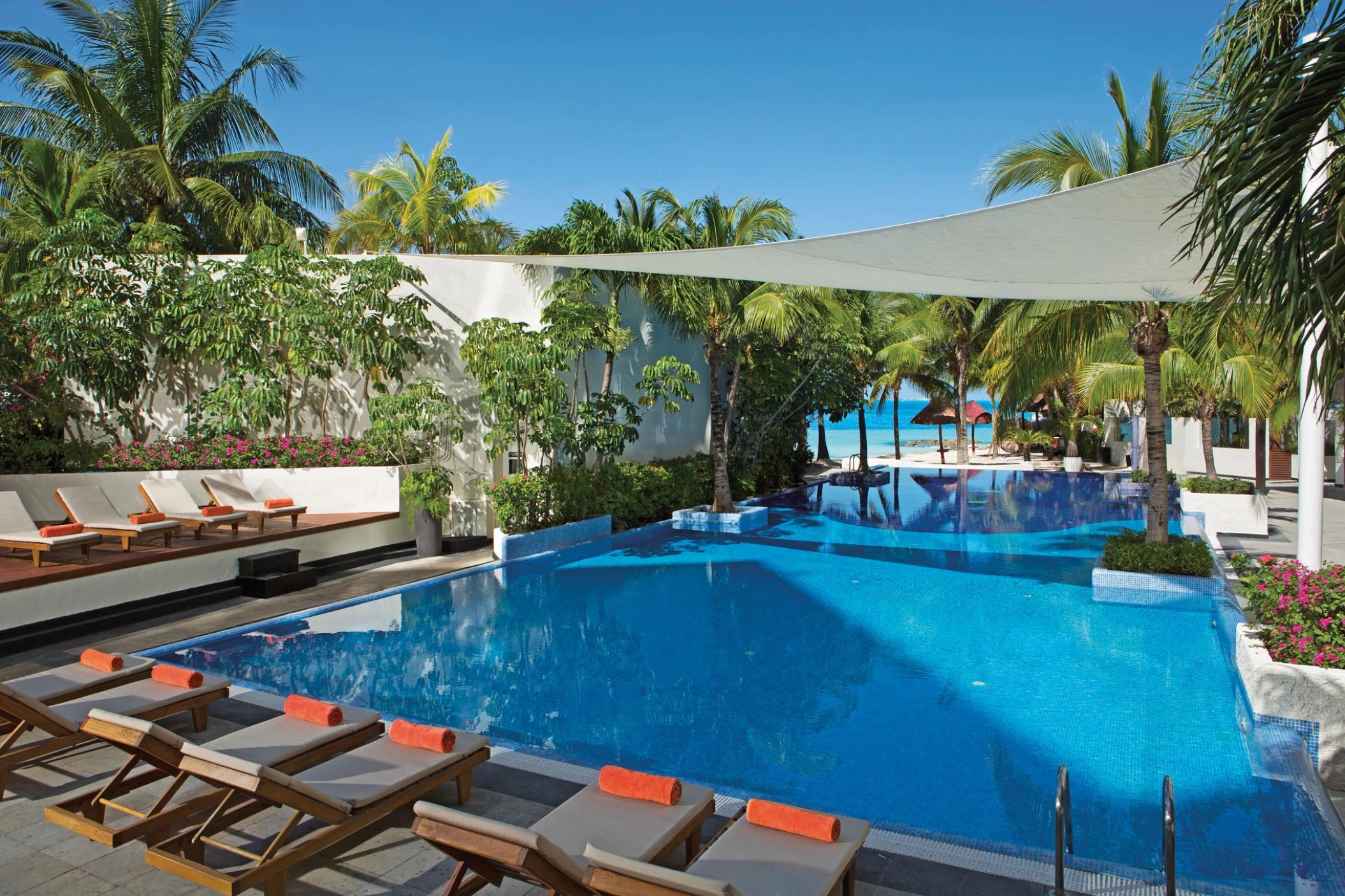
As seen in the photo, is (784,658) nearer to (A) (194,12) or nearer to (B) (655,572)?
(B) (655,572)

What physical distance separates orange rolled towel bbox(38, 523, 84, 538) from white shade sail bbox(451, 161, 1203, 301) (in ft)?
15.2

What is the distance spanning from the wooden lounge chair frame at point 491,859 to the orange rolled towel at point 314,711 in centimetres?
144

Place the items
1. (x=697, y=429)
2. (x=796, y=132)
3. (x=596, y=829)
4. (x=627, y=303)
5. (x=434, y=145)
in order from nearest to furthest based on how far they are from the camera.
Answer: (x=596, y=829), (x=627, y=303), (x=697, y=429), (x=434, y=145), (x=796, y=132)

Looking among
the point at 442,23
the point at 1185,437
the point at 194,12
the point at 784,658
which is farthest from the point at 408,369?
the point at 1185,437

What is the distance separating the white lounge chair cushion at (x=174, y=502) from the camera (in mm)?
9445

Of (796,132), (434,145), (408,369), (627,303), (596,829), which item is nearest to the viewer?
(596,829)

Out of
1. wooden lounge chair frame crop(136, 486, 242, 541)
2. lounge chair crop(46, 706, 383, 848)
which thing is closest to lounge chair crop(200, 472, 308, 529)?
wooden lounge chair frame crop(136, 486, 242, 541)

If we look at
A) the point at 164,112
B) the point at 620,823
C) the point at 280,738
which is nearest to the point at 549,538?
the point at 280,738

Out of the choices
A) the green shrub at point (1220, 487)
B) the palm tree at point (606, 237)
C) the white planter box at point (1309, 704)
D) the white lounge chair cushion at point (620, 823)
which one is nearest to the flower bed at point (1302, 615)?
the white planter box at point (1309, 704)

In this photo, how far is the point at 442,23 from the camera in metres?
17.2

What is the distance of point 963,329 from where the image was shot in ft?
81.7

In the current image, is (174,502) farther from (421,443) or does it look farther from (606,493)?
(606,493)

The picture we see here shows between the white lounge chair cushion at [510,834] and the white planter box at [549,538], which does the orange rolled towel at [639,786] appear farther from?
the white planter box at [549,538]

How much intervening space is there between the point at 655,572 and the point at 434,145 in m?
13.8
